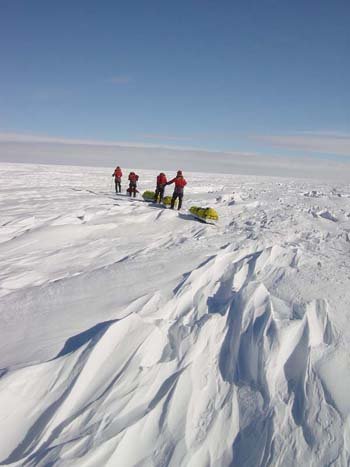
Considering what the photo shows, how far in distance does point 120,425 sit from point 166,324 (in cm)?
130

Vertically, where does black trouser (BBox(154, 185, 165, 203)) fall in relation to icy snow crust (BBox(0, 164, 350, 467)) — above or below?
above

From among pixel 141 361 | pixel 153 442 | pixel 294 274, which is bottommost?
pixel 153 442

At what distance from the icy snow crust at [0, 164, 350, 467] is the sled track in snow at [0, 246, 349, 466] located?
1cm

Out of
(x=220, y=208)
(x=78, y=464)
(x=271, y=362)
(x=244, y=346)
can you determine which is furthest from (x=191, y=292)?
(x=220, y=208)

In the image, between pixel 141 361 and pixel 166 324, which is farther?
pixel 166 324

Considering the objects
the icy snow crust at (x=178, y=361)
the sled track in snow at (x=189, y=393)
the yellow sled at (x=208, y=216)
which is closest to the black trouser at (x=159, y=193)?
the yellow sled at (x=208, y=216)

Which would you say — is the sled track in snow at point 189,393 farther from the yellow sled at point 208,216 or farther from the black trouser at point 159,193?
the black trouser at point 159,193

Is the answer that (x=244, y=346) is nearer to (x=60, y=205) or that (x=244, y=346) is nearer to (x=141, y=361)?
(x=141, y=361)

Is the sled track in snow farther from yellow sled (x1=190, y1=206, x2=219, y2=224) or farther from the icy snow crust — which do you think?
yellow sled (x1=190, y1=206, x2=219, y2=224)

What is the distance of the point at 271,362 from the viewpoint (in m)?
3.32

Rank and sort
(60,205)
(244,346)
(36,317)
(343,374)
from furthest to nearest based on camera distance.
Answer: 1. (60,205)
2. (36,317)
3. (244,346)
4. (343,374)

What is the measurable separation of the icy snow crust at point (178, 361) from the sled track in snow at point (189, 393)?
0.03 feet

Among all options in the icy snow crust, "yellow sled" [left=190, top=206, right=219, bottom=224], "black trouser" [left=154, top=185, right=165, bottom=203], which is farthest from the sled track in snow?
"black trouser" [left=154, top=185, right=165, bottom=203]

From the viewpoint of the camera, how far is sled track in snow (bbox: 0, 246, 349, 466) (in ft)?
8.54
